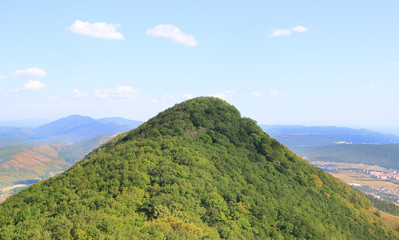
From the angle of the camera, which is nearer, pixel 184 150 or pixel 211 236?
pixel 211 236

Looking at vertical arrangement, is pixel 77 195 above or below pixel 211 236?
above

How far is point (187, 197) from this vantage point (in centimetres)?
3438

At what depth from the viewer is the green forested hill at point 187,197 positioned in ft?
84.7

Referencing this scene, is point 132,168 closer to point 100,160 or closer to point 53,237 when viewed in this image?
point 100,160

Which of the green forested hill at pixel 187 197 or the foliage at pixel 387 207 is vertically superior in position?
the green forested hill at pixel 187 197

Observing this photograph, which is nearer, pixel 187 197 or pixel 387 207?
pixel 187 197

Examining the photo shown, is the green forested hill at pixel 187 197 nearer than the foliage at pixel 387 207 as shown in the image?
Yes

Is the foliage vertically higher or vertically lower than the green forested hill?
lower

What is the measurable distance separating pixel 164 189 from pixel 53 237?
14488 mm

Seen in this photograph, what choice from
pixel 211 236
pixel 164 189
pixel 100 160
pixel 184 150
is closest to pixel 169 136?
pixel 184 150

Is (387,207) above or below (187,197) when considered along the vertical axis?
below

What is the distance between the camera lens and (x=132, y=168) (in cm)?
3856

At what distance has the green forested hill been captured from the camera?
84.7 ft

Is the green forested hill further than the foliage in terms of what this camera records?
No
